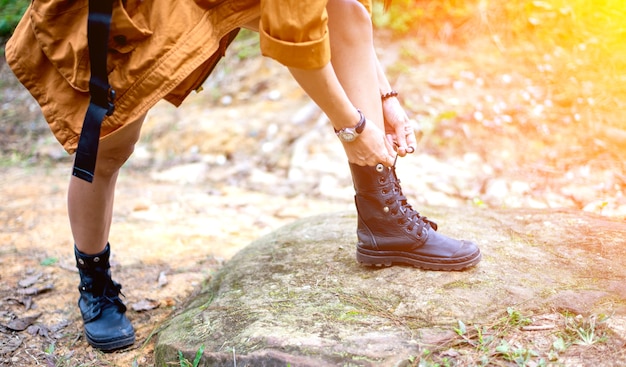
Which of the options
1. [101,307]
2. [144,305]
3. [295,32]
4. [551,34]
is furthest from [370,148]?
[551,34]

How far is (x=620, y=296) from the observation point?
192cm

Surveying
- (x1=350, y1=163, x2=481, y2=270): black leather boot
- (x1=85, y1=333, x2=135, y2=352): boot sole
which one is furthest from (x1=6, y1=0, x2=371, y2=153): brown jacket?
(x1=85, y1=333, x2=135, y2=352): boot sole

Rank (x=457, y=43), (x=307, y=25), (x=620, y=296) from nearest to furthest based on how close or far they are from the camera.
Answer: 1. (x=307, y=25)
2. (x=620, y=296)
3. (x=457, y=43)

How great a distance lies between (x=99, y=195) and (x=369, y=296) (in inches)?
43.3

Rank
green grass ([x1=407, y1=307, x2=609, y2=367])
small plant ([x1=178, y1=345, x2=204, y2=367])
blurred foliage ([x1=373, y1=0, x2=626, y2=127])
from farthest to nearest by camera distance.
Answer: blurred foliage ([x1=373, y1=0, x2=626, y2=127]), small plant ([x1=178, y1=345, x2=204, y2=367]), green grass ([x1=407, y1=307, x2=609, y2=367])

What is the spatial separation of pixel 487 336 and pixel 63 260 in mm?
2482

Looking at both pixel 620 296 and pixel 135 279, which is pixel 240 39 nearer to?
pixel 135 279

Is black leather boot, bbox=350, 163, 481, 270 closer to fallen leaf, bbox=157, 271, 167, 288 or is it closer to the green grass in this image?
the green grass

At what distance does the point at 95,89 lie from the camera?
5.41ft

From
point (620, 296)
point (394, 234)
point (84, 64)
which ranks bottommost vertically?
point (394, 234)

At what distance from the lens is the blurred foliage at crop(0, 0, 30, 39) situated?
888 centimetres

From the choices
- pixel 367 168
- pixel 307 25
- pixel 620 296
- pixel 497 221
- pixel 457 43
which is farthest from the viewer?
pixel 457 43

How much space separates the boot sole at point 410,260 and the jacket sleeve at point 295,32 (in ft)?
2.91

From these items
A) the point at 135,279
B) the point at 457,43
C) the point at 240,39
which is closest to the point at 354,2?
the point at 135,279
